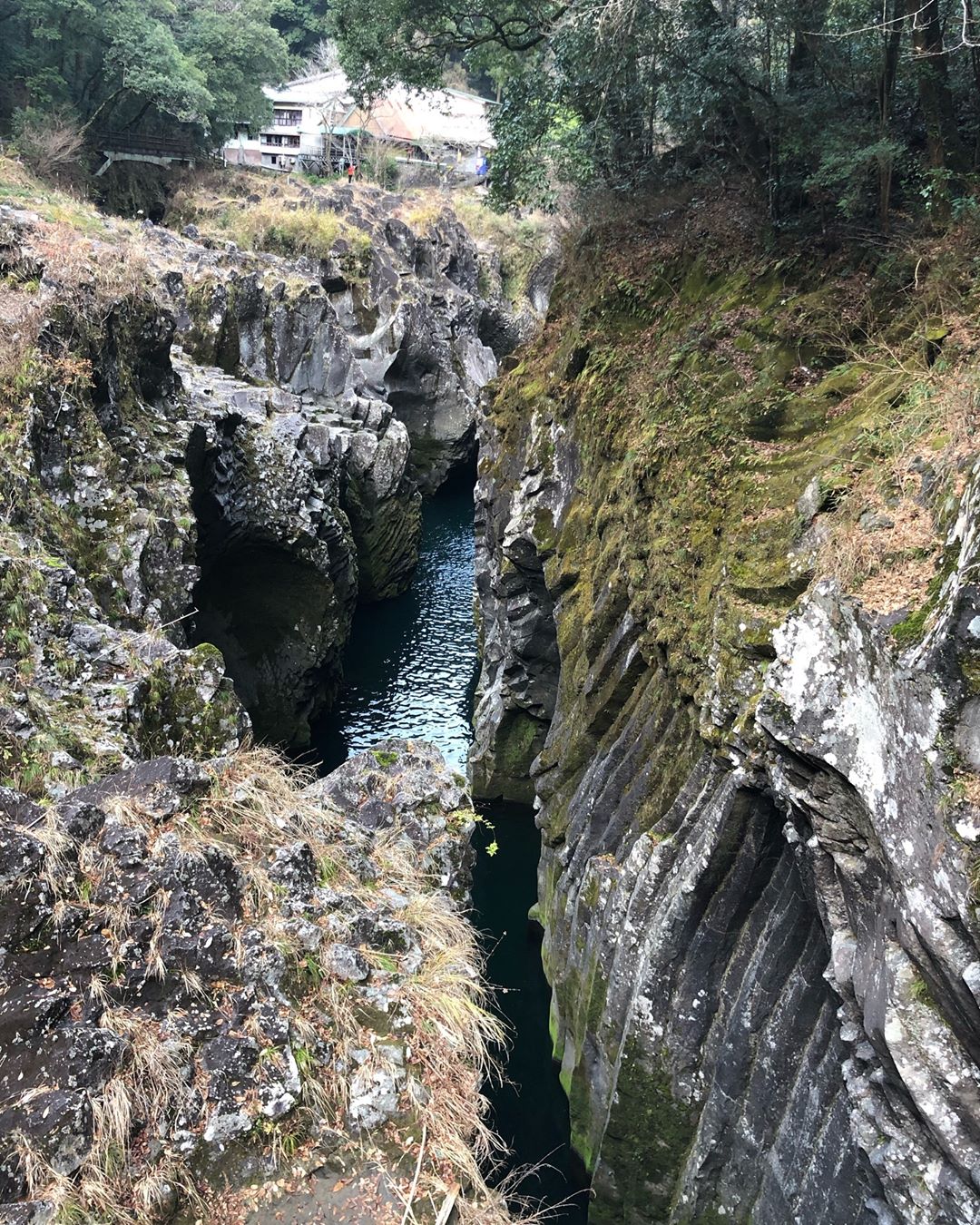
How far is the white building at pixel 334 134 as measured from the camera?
60.4 m

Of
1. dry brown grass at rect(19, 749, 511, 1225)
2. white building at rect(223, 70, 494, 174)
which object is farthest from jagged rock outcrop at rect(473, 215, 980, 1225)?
white building at rect(223, 70, 494, 174)

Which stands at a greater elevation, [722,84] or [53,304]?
[722,84]

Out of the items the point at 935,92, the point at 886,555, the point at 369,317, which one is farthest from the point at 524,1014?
the point at 369,317

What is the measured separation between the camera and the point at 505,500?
69.3 ft

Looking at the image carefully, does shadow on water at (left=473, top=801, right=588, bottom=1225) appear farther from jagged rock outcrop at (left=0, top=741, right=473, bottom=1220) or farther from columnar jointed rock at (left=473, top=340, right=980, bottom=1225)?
jagged rock outcrop at (left=0, top=741, right=473, bottom=1220)

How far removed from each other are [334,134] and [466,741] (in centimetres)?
5502

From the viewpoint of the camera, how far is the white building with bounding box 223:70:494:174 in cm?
6041

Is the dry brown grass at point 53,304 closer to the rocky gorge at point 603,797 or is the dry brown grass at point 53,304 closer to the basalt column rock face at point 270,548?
the rocky gorge at point 603,797

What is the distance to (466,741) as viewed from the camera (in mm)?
24031

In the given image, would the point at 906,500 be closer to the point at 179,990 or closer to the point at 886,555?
the point at 886,555

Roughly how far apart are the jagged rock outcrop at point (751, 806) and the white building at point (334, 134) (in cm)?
5447

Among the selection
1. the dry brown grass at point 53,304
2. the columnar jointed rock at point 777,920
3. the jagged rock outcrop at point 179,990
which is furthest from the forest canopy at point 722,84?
the jagged rock outcrop at point 179,990

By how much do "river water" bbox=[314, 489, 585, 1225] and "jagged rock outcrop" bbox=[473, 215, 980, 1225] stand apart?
2.86 feet

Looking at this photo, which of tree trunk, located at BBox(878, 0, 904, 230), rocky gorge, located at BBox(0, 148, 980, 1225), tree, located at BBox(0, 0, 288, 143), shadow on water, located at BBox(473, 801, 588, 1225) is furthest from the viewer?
tree, located at BBox(0, 0, 288, 143)
